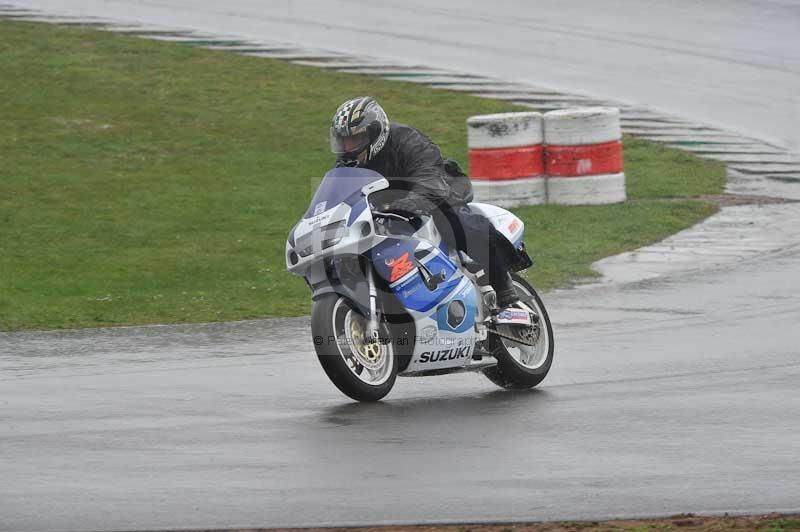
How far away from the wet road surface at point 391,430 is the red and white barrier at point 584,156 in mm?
5208

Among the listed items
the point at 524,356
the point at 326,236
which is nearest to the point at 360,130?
the point at 326,236

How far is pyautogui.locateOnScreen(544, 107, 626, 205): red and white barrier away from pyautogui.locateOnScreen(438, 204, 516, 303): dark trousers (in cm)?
751

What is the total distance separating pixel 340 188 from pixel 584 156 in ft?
27.6

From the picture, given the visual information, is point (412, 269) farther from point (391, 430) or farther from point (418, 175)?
point (391, 430)

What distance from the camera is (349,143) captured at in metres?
9.09

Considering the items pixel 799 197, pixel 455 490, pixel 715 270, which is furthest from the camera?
pixel 799 197

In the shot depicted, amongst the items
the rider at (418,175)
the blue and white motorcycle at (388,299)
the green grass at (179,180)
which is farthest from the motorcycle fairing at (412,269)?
the green grass at (179,180)

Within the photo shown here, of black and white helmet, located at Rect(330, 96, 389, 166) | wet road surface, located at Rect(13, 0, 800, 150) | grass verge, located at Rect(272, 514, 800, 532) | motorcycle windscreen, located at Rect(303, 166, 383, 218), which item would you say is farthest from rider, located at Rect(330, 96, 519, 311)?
wet road surface, located at Rect(13, 0, 800, 150)

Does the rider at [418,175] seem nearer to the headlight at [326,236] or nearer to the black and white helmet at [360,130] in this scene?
the black and white helmet at [360,130]

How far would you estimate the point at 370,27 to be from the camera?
92.9 feet

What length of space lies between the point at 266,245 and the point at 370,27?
1351 cm

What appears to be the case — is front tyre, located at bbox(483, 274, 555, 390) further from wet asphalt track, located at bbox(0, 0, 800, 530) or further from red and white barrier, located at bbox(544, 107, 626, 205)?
red and white barrier, located at bbox(544, 107, 626, 205)

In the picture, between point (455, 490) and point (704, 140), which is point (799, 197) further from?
point (455, 490)

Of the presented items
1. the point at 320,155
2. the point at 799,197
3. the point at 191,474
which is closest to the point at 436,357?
the point at 191,474
